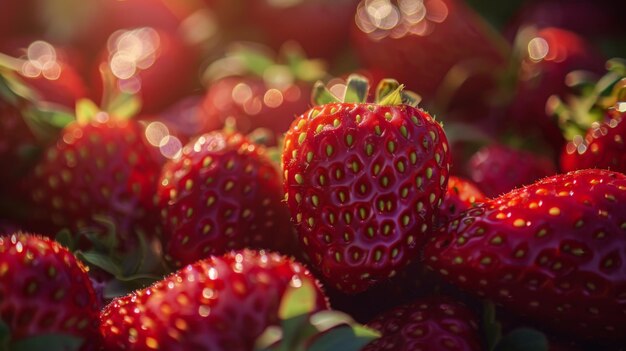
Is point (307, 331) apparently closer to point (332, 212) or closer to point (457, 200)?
point (332, 212)

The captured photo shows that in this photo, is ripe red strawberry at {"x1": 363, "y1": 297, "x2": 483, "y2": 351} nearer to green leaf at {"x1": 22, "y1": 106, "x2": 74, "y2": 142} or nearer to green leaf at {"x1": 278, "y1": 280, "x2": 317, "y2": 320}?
green leaf at {"x1": 278, "y1": 280, "x2": 317, "y2": 320}

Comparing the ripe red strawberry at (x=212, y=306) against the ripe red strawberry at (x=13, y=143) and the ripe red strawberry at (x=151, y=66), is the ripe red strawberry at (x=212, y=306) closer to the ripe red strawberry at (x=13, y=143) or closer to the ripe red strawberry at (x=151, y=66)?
the ripe red strawberry at (x=13, y=143)

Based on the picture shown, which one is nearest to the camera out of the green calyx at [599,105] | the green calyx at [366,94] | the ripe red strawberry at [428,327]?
the ripe red strawberry at [428,327]

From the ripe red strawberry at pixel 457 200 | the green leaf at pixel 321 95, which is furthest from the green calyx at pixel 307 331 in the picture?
the green leaf at pixel 321 95

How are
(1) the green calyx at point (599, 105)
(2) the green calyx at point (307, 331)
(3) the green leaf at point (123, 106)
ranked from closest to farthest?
1. (2) the green calyx at point (307, 331)
2. (1) the green calyx at point (599, 105)
3. (3) the green leaf at point (123, 106)

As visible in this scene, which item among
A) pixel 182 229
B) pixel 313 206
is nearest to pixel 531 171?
pixel 313 206

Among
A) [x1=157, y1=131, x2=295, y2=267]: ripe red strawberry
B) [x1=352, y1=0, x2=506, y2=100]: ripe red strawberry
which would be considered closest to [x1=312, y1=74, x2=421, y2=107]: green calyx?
[x1=157, y1=131, x2=295, y2=267]: ripe red strawberry
